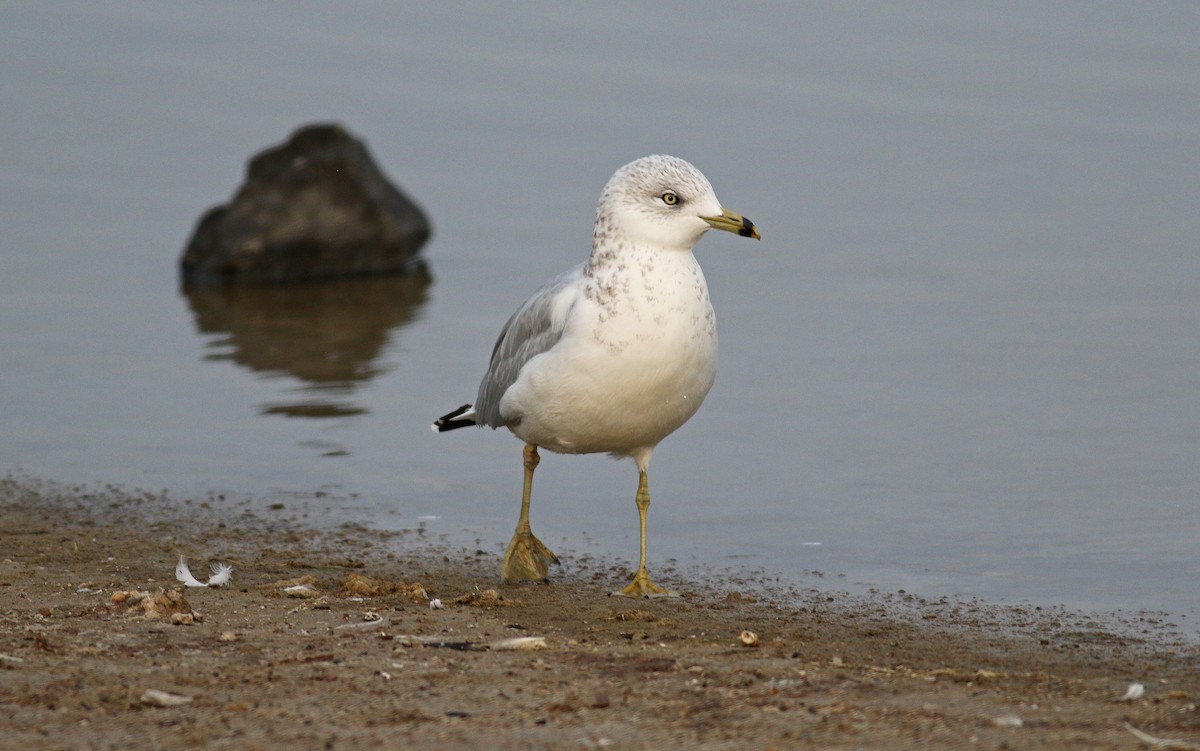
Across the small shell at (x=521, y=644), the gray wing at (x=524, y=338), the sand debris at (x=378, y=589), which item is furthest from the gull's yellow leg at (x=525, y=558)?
the small shell at (x=521, y=644)

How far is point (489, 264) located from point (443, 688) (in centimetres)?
952

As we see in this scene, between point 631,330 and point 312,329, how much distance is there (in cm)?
656

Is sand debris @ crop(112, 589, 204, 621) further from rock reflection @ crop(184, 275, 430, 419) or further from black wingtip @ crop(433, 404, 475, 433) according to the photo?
rock reflection @ crop(184, 275, 430, 419)

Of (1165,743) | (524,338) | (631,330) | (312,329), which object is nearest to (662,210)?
(631,330)

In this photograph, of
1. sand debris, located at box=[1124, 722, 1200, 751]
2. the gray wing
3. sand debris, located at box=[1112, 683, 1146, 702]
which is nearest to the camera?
sand debris, located at box=[1124, 722, 1200, 751]

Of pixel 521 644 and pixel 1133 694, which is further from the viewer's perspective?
pixel 521 644

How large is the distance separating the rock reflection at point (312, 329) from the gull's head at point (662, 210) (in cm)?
400

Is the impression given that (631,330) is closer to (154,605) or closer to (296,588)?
(296,588)

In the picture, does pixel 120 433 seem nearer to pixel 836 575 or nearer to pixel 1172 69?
pixel 836 575

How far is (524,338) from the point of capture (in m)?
7.28

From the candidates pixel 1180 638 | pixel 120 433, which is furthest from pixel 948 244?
pixel 1180 638

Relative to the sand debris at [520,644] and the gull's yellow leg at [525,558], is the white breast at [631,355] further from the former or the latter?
the sand debris at [520,644]

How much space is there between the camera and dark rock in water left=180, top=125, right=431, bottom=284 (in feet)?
47.5

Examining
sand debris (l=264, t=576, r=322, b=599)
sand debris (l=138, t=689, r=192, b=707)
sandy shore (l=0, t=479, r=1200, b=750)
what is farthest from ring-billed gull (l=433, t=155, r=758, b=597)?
sand debris (l=138, t=689, r=192, b=707)
